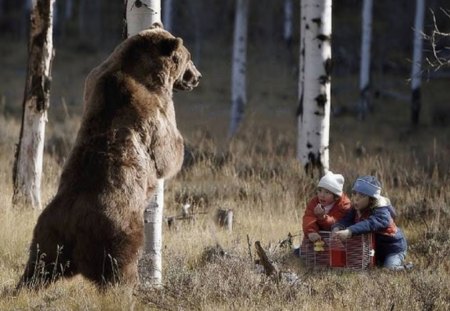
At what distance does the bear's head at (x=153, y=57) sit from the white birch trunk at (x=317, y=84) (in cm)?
474

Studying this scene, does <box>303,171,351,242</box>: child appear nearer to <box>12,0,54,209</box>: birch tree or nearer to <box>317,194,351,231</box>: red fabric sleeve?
<box>317,194,351,231</box>: red fabric sleeve

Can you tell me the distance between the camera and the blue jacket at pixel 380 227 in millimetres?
8086

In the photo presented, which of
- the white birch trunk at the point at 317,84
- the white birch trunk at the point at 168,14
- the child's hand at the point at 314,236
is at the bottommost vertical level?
the child's hand at the point at 314,236

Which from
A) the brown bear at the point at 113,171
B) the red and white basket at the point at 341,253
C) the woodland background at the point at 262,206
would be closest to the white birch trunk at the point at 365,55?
the woodland background at the point at 262,206

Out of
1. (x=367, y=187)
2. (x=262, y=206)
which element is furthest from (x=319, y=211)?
(x=262, y=206)

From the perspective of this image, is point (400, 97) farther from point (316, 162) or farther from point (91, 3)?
point (91, 3)

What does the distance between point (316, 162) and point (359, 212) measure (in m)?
3.15

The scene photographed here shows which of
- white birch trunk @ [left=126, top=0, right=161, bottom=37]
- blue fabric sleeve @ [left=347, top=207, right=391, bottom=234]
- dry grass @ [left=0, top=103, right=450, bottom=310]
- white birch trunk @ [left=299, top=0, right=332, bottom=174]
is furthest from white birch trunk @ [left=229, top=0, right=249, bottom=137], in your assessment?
white birch trunk @ [left=126, top=0, right=161, bottom=37]

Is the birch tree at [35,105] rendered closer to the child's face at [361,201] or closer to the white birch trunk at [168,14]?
the child's face at [361,201]

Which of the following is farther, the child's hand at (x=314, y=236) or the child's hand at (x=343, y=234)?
the child's hand at (x=314, y=236)

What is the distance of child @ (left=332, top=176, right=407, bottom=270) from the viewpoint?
321 inches

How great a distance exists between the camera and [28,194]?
1011 cm

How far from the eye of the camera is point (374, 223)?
8.11 m

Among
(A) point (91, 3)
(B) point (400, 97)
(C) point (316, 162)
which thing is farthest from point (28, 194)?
(A) point (91, 3)
